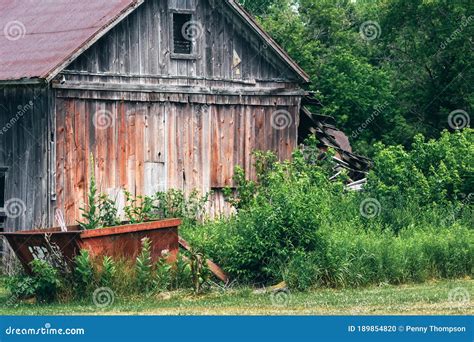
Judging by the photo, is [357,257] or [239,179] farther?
[239,179]

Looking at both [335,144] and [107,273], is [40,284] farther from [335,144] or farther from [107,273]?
[335,144]

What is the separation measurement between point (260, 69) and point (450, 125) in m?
10.6

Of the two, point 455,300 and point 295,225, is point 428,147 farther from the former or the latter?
point 455,300

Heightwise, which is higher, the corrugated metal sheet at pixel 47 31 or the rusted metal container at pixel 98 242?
the corrugated metal sheet at pixel 47 31

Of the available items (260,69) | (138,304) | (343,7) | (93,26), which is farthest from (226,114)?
(343,7)

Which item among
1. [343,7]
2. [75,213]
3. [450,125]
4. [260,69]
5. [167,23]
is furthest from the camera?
[343,7]

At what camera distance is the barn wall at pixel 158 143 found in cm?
2481

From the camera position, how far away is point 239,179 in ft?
88.7
